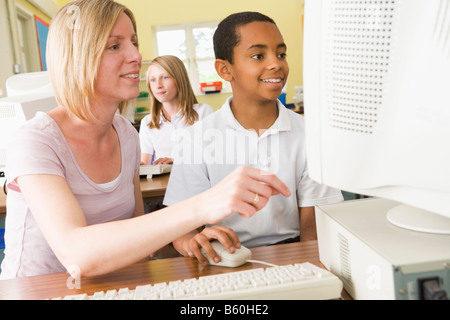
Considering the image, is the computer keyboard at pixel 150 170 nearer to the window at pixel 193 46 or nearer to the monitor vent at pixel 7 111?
the monitor vent at pixel 7 111

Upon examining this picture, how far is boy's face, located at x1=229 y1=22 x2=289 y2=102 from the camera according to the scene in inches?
52.9

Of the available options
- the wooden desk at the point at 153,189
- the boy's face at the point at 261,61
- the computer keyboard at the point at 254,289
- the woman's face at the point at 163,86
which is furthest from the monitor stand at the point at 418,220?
the woman's face at the point at 163,86

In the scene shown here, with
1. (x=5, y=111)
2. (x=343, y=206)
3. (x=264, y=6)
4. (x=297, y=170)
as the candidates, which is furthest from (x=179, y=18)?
(x=343, y=206)

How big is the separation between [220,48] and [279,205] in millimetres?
637

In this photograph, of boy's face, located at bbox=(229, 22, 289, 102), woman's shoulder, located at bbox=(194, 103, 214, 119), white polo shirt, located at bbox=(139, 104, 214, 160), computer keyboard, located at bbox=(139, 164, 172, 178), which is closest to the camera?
boy's face, located at bbox=(229, 22, 289, 102)

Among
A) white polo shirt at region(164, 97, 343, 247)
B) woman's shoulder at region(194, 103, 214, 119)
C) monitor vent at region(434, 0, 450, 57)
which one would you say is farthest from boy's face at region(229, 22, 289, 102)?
woman's shoulder at region(194, 103, 214, 119)

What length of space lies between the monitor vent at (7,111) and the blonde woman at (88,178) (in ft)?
2.02

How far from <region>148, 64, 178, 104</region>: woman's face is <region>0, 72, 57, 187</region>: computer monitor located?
1.09 metres

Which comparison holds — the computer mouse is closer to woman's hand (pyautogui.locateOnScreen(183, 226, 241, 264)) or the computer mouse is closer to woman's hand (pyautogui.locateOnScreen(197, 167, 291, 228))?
woman's hand (pyautogui.locateOnScreen(183, 226, 241, 264))

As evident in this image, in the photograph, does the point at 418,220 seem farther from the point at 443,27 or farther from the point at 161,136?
the point at 161,136

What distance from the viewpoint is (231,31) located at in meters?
1.43

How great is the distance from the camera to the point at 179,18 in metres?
7.63

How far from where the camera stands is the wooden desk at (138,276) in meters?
0.76

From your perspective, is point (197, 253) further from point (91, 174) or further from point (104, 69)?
point (104, 69)
